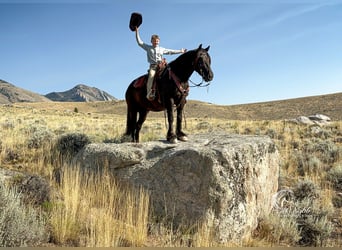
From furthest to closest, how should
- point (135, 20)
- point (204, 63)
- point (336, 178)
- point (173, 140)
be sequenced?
point (336, 178)
point (135, 20)
point (173, 140)
point (204, 63)

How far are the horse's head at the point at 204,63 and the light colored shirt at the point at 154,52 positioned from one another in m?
1.19

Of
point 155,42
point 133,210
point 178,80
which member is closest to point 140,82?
point 155,42

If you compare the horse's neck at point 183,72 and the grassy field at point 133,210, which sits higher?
the horse's neck at point 183,72

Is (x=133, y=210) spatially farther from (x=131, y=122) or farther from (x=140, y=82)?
(x=131, y=122)

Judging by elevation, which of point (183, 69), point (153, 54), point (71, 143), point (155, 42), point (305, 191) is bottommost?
point (305, 191)

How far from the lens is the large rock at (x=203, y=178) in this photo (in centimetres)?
554

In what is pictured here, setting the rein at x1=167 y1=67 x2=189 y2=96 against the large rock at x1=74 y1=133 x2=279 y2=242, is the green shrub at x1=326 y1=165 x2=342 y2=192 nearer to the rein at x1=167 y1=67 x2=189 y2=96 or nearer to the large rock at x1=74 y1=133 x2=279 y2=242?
the large rock at x1=74 y1=133 x2=279 y2=242

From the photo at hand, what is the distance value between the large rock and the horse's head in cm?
146

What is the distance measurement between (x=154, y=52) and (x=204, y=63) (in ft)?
5.84

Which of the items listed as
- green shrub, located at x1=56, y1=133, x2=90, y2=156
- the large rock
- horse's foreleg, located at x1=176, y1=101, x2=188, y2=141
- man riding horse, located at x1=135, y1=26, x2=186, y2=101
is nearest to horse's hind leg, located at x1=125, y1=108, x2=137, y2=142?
man riding horse, located at x1=135, y1=26, x2=186, y2=101

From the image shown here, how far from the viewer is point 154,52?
816cm

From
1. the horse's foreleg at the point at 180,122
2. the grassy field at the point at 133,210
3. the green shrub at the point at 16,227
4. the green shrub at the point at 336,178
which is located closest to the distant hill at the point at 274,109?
the green shrub at the point at 336,178

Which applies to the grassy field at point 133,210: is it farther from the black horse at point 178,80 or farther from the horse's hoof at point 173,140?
the black horse at point 178,80

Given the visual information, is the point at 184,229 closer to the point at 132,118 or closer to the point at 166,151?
the point at 166,151
